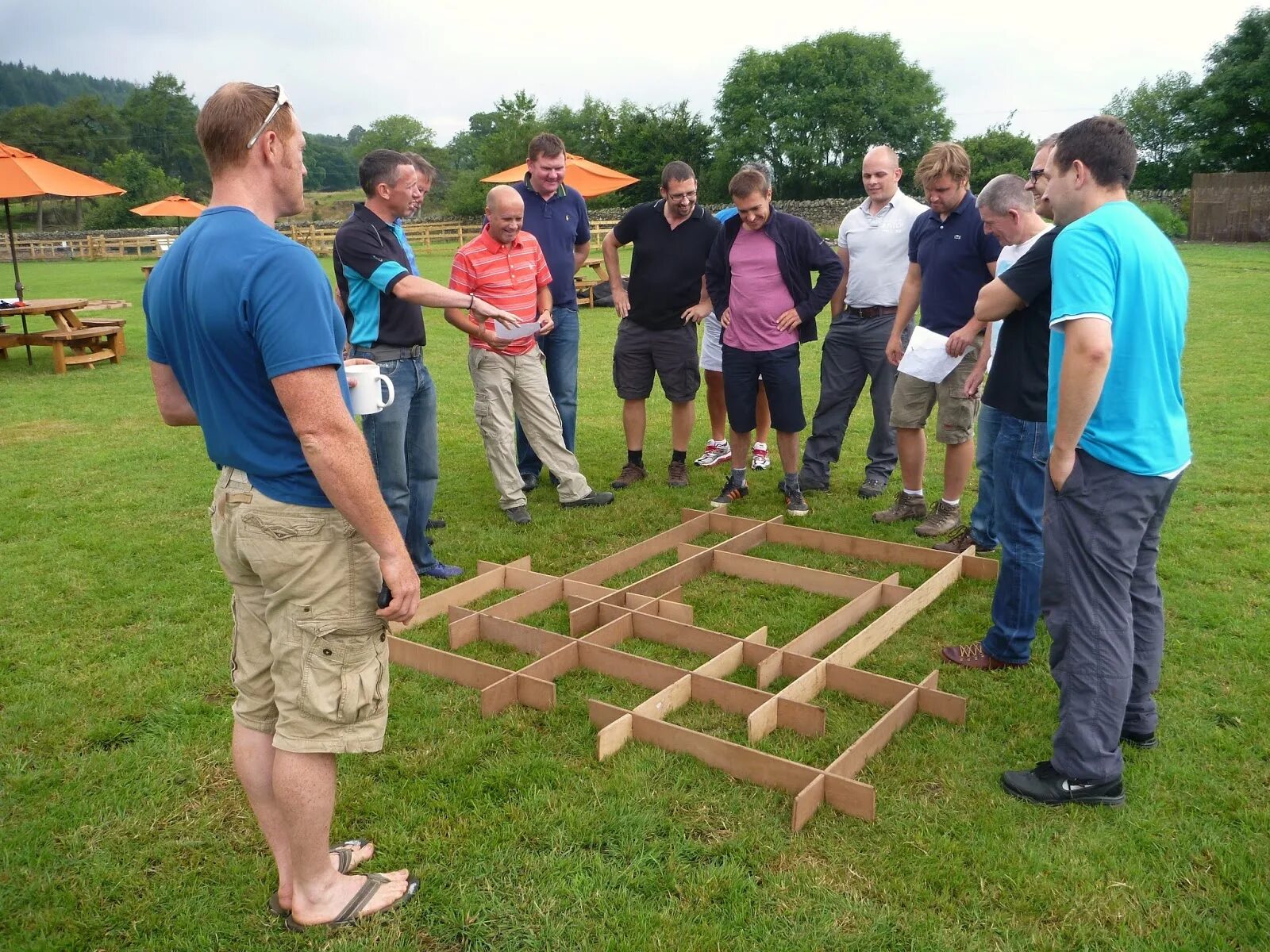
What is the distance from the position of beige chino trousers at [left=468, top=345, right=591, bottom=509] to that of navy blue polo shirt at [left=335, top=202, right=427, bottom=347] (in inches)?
37.3

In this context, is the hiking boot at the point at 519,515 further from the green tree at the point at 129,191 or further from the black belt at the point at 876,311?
the green tree at the point at 129,191

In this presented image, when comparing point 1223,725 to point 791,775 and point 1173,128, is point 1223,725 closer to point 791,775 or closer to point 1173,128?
point 791,775

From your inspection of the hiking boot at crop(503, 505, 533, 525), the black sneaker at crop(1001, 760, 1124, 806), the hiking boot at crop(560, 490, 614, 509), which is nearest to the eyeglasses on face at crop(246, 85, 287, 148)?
the black sneaker at crop(1001, 760, 1124, 806)

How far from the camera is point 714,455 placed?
720cm

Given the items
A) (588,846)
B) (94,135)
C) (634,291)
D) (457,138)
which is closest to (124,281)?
(634,291)

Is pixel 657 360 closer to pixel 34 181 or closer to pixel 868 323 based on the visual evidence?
pixel 868 323

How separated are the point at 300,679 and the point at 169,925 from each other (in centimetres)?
98

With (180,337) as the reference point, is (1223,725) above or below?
below

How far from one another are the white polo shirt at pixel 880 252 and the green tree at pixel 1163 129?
1942cm

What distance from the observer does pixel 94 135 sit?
268 ft

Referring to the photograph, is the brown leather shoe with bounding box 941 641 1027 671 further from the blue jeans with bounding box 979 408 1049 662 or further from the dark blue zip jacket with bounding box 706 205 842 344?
the dark blue zip jacket with bounding box 706 205 842 344

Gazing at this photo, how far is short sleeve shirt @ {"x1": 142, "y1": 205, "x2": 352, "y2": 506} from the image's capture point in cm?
199

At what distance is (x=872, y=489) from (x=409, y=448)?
3.16 meters

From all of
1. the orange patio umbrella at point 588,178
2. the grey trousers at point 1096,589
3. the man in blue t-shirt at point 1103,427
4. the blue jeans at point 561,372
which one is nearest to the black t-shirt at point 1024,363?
the man in blue t-shirt at point 1103,427
